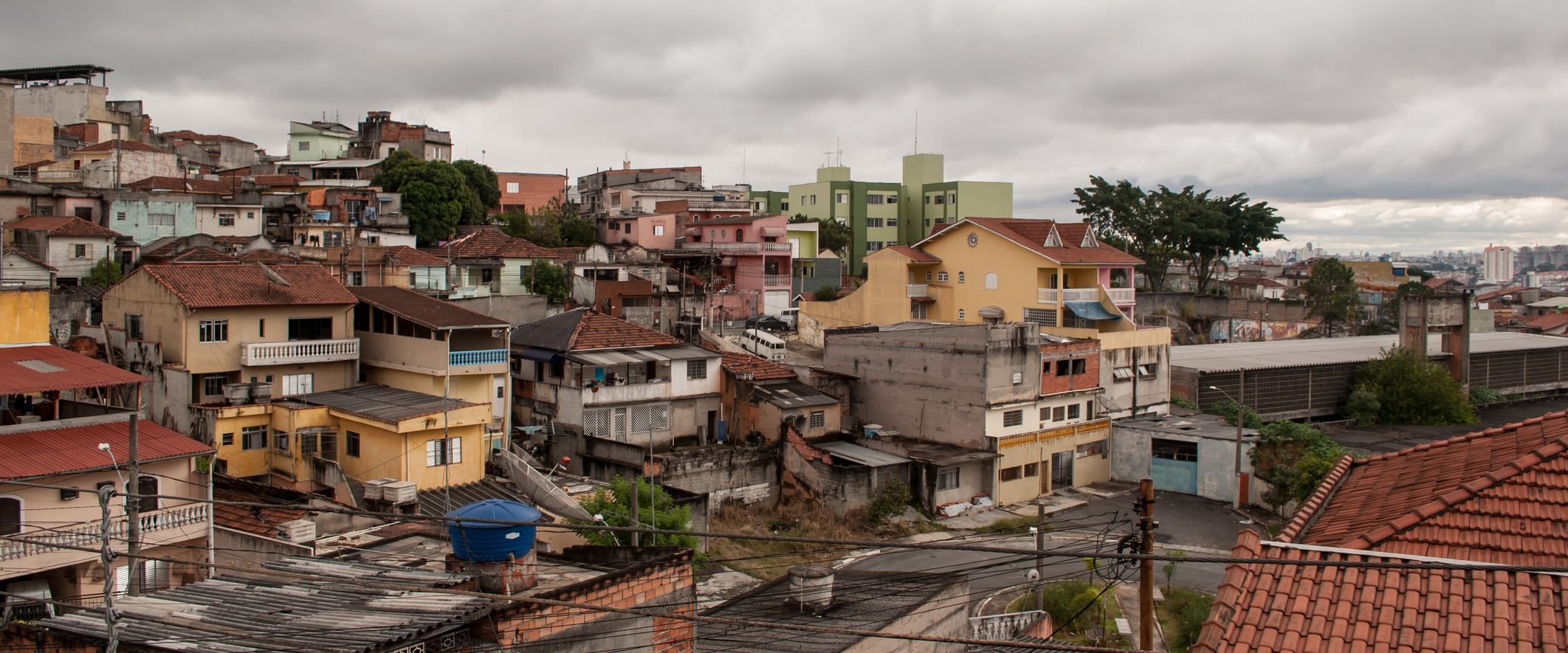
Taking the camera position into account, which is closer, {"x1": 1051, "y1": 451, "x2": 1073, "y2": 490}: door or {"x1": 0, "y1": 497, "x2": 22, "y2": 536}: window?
{"x1": 0, "y1": 497, "x2": 22, "y2": 536}: window

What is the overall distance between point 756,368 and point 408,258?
1716cm

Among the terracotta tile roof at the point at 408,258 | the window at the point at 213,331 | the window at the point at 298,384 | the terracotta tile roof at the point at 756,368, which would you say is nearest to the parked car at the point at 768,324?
the terracotta tile roof at the point at 756,368

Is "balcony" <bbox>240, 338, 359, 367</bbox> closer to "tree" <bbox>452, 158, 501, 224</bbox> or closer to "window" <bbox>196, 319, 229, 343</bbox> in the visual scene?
"window" <bbox>196, 319, 229, 343</bbox>

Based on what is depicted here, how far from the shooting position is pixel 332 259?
40750 mm

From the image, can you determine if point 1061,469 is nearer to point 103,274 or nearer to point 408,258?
point 408,258

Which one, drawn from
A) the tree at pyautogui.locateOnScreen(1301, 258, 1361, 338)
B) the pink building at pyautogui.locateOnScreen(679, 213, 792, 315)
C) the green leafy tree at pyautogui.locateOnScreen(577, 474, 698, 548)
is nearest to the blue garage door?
the green leafy tree at pyautogui.locateOnScreen(577, 474, 698, 548)

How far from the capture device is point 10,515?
16.2 m

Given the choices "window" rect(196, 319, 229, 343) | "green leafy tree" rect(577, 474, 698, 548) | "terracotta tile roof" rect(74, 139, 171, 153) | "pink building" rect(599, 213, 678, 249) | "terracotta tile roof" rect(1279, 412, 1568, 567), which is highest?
"terracotta tile roof" rect(74, 139, 171, 153)

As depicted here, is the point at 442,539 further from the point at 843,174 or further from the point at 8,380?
the point at 843,174

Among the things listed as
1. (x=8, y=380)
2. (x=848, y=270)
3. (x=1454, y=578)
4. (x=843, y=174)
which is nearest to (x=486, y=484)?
(x=8, y=380)

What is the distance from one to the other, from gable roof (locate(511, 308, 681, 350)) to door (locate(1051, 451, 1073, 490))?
12.3m

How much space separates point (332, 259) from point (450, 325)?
17.3 m

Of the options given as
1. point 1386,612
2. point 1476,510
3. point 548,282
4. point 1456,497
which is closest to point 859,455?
point 548,282

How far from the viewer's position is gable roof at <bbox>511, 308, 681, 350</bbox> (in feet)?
99.3
